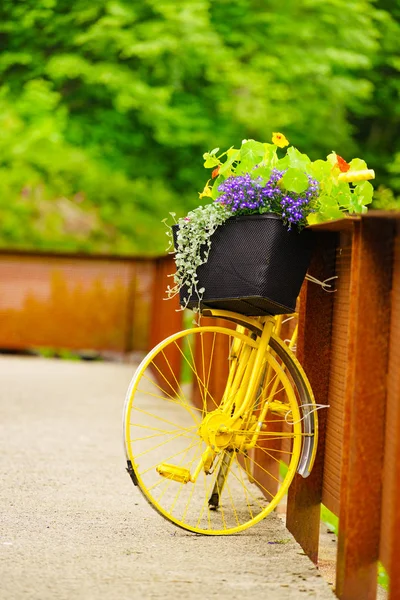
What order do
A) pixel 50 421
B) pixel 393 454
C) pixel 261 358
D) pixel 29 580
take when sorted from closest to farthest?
pixel 393 454 → pixel 29 580 → pixel 261 358 → pixel 50 421

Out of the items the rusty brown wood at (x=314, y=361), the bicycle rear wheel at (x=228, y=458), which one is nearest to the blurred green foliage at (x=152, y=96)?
the bicycle rear wheel at (x=228, y=458)

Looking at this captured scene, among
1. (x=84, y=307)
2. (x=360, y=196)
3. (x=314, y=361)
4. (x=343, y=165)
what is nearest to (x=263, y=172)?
(x=343, y=165)

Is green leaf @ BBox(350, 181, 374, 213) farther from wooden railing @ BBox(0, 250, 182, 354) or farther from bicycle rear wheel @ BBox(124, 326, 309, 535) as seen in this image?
wooden railing @ BBox(0, 250, 182, 354)

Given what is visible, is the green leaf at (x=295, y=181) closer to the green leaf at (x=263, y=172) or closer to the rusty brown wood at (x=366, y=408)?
the green leaf at (x=263, y=172)

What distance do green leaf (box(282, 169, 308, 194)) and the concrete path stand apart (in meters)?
1.38

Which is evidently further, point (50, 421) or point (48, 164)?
point (48, 164)

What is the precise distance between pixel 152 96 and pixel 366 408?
14.6 m

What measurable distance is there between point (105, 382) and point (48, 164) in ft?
28.7

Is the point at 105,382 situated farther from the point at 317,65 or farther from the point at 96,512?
the point at 317,65

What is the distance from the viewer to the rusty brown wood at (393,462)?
120 inches

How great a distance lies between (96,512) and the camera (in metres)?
4.76

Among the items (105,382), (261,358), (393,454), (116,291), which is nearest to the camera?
(393,454)

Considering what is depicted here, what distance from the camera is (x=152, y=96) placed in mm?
17500

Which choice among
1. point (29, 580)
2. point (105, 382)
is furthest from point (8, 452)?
point (105, 382)
